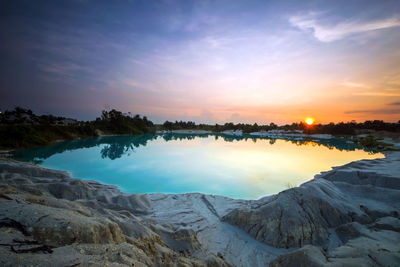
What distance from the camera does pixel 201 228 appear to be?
769 cm

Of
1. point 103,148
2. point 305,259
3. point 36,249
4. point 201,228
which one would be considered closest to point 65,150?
point 103,148

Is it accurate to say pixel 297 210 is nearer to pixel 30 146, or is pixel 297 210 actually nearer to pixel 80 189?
pixel 80 189

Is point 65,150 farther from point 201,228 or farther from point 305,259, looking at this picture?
point 305,259

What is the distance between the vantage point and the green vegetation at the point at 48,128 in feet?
94.1

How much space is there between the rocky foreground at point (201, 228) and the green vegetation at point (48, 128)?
2320 centimetres

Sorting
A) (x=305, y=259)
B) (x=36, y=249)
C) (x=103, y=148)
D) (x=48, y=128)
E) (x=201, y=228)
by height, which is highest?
(x=48, y=128)

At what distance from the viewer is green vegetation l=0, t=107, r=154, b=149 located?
28.7 metres

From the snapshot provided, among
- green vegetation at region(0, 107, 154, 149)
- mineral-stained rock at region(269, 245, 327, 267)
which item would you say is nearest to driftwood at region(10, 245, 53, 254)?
mineral-stained rock at region(269, 245, 327, 267)

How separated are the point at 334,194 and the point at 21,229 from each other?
36.7 ft

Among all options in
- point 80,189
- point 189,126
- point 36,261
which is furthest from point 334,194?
point 189,126

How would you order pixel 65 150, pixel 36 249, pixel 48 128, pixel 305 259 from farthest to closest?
pixel 48 128
pixel 65 150
pixel 305 259
pixel 36 249

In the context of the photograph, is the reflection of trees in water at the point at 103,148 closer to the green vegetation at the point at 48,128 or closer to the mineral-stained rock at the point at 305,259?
the green vegetation at the point at 48,128

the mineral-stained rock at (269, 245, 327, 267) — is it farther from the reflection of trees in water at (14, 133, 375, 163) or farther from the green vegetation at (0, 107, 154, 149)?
the green vegetation at (0, 107, 154, 149)

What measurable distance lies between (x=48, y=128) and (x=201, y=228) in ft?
166
